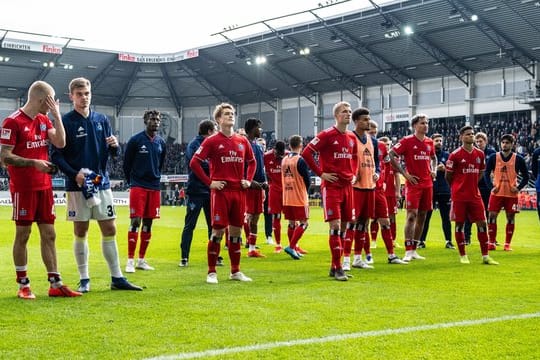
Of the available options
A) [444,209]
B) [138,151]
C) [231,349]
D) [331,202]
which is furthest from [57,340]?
[444,209]

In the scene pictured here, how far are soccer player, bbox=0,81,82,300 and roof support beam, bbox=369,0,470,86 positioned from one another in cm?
3683

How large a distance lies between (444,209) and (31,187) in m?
9.79

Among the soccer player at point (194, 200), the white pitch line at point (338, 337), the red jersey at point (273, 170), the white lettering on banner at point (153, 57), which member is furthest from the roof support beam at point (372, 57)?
the white pitch line at point (338, 337)

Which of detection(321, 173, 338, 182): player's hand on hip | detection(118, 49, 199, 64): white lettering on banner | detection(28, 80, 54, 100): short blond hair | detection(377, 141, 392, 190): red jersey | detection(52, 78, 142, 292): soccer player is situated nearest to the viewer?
detection(28, 80, 54, 100): short blond hair

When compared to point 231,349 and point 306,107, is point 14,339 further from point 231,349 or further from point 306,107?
point 306,107

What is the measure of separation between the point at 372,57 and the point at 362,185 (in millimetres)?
39835

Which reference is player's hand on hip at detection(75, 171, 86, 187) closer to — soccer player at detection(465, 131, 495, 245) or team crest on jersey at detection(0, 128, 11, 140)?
team crest on jersey at detection(0, 128, 11, 140)

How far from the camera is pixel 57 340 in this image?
5352 mm

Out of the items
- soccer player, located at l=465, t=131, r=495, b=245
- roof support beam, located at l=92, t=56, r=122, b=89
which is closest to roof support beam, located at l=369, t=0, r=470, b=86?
roof support beam, located at l=92, t=56, r=122, b=89

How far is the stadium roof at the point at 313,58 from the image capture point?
40.9m

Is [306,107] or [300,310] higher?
[306,107]

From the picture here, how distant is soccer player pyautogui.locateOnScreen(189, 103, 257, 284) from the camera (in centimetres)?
882

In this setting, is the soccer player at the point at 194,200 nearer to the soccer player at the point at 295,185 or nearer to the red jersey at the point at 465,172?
the soccer player at the point at 295,185

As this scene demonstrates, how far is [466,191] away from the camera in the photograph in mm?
11086
